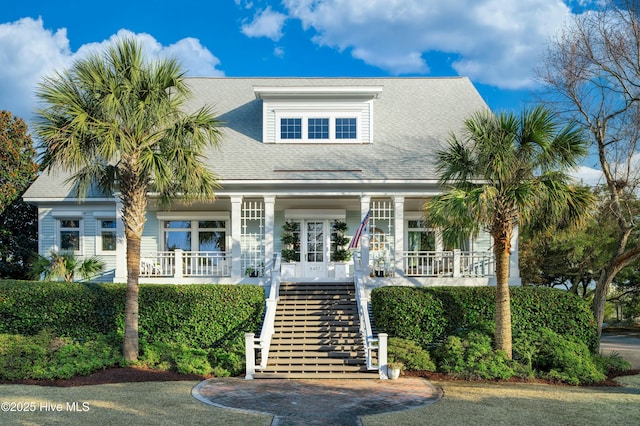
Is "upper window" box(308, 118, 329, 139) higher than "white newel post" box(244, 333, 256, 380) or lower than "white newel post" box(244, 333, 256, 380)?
higher

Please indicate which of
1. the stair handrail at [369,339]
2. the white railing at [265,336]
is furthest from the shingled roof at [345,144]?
the stair handrail at [369,339]

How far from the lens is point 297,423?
9742 millimetres

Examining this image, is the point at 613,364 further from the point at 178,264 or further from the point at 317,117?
the point at 178,264

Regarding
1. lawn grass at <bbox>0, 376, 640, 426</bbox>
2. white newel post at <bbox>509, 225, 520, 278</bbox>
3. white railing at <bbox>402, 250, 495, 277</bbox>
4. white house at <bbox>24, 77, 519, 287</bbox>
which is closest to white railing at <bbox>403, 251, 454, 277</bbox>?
white railing at <bbox>402, 250, 495, 277</bbox>

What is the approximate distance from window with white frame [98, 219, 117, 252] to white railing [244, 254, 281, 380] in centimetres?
730

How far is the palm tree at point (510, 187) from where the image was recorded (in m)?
13.8

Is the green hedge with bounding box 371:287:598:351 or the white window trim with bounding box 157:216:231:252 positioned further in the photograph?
the white window trim with bounding box 157:216:231:252

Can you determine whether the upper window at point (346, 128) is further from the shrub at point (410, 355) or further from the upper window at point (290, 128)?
the shrub at point (410, 355)

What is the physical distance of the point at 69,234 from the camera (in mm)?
22109

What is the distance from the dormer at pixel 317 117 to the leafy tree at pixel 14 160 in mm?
10706

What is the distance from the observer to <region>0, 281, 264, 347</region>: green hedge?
16.1 meters

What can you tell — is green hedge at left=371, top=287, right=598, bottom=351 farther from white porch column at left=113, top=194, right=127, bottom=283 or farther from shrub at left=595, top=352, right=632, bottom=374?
white porch column at left=113, top=194, right=127, bottom=283

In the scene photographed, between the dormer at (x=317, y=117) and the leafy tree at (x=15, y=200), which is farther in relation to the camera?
the leafy tree at (x=15, y=200)

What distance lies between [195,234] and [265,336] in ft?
27.4
